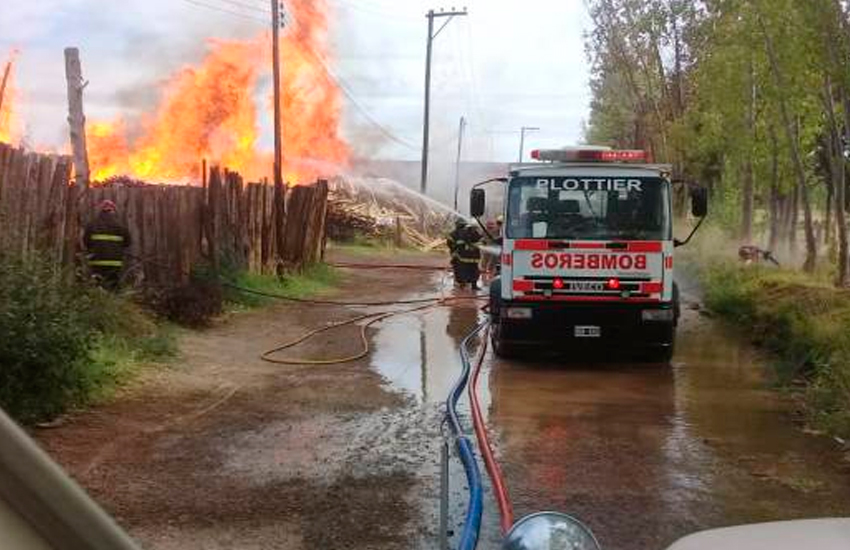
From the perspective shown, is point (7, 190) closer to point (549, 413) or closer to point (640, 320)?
point (549, 413)

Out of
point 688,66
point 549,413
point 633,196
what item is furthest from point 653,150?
point 549,413

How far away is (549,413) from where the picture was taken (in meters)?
8.41

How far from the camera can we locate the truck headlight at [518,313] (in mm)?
10805

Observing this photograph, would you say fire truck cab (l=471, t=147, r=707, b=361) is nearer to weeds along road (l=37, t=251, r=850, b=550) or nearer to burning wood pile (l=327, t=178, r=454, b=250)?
weeds along road (l=37, t=251, r=850, b=550)

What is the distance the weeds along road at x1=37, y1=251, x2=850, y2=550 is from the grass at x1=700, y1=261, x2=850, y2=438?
36cm

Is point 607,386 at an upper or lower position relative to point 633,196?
lower

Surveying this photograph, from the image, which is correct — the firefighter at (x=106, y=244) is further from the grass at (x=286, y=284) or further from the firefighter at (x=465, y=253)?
the firefighter at (x=465, y=253)

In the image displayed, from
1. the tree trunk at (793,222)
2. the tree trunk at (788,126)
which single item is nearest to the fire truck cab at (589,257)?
the tree trunk at (788,126)

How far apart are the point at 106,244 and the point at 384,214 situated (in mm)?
29480

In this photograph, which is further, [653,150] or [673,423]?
[653,150]

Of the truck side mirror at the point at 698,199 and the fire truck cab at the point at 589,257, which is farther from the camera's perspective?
the truck side mirror at the point at 698,199

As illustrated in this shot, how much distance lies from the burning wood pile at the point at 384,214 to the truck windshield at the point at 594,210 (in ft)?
76.8

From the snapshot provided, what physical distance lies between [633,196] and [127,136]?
1579cm

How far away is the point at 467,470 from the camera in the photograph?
5.55 meters
